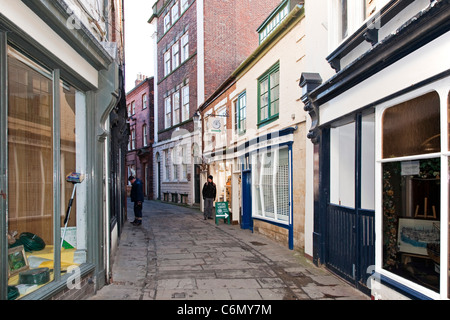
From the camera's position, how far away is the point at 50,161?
4.38 meters

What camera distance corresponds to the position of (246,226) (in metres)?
12.2

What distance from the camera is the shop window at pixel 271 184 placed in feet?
30.2

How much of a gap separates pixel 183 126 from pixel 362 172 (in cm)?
1718

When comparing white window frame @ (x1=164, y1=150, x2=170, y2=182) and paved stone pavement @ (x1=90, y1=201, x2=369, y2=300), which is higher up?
white window frame @ (x1=164, y1=150, x2=170, y2=182)

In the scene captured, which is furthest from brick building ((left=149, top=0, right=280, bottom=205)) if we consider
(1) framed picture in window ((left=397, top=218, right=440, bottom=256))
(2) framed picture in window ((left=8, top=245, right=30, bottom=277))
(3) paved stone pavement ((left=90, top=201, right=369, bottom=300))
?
(2) framed picture in window ((left=8, top=245, right=30, bottom=277))

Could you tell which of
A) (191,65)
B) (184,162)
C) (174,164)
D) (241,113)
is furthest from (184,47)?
(241,113)

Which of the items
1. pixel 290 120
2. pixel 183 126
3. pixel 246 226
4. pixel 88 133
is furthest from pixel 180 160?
pixel 88 133

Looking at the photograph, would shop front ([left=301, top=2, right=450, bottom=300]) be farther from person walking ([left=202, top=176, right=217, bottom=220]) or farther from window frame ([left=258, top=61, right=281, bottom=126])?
person walking ([left=202, top=176, right=217, bottom=220])

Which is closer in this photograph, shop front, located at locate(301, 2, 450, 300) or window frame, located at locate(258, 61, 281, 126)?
shop front, located at locate(301, 2, 450, 300)

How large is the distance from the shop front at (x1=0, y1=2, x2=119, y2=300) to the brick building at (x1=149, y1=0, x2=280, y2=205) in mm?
12701

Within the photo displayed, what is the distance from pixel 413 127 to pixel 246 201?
8.02m

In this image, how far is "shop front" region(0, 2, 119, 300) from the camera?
347 centimetres

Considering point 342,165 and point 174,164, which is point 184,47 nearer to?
point 174,164

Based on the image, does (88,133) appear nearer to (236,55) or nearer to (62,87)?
(62,87)
